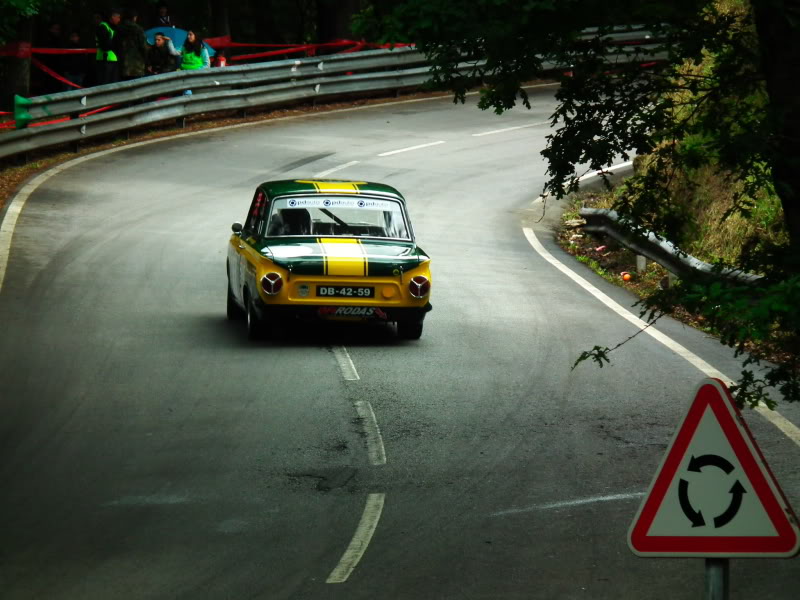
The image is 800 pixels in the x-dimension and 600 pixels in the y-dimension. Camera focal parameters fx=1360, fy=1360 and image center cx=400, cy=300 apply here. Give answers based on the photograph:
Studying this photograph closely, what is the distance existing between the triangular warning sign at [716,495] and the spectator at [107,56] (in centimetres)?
2499

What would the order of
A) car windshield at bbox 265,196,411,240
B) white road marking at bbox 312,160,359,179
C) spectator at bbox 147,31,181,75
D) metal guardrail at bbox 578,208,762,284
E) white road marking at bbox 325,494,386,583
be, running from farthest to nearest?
1. spectator at bbox 147,31,181,75
2. white road marking at bbox 312,160,359,179
3. car windshield at bbox 265,196,411,240
4. metal guardrail at bbox 578,208,762,284
5. white road marking at bbox 325,494,386,583

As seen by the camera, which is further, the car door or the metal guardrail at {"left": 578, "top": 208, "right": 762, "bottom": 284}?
the car door

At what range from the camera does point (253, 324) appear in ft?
44.9

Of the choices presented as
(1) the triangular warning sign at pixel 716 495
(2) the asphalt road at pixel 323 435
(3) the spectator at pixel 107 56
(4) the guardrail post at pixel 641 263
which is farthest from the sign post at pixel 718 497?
(3) the spectator at pixel 107 56

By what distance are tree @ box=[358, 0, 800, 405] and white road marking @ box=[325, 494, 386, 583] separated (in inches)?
68.0

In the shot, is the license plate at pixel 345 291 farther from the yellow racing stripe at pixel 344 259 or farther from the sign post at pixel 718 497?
the sign post at pixel 718 497

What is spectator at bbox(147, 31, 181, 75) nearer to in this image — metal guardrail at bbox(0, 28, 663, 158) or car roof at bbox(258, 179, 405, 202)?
metal guardrail at bbox(0, 28, 663, 158)

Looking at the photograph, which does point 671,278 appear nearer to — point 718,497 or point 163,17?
point 718,497

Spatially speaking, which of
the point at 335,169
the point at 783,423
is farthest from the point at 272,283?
the point at 335,169

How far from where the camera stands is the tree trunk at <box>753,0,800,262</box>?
7.20 metres

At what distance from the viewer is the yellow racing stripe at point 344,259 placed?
43.9 feet

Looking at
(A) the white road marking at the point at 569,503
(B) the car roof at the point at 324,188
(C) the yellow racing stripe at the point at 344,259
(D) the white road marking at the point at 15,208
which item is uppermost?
(B) the car roof at the point at 324,188

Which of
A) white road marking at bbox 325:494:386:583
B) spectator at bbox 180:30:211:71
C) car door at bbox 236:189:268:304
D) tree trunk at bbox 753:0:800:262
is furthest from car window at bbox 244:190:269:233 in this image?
spectator at bbox 180:30:211:71

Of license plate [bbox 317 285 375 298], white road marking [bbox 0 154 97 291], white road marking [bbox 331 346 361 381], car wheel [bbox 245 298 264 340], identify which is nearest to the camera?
white road marking [bbox 331 346 361 381]
